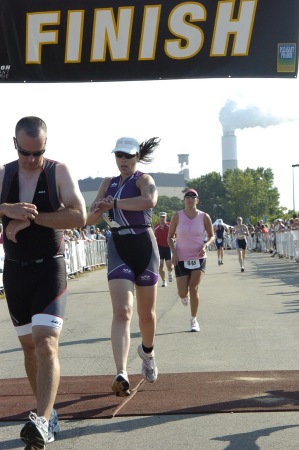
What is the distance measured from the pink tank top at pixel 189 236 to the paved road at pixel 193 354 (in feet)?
3.32

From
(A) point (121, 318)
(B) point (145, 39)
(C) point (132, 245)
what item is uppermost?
(B) point (145, 39)

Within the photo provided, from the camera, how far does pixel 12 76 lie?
42.2 feet

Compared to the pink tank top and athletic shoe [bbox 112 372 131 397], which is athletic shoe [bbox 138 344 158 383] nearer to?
athletic shoe [bbox 112 372 131 397]

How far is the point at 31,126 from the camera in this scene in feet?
17.0

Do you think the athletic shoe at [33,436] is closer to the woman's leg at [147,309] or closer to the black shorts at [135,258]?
the black shorts at [135,258]

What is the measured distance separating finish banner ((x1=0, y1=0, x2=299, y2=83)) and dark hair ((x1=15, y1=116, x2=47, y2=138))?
24.8 ft

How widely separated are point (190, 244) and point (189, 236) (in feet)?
0.36

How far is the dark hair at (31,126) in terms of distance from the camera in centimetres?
516

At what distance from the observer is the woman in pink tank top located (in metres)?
11.1

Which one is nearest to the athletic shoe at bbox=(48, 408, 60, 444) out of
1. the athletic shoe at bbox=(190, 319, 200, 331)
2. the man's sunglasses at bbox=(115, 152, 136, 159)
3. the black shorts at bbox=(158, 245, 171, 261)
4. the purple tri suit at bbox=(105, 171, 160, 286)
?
the purple tri suit at bbox=(105, 171, 160, 286)

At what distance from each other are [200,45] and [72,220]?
309 inches

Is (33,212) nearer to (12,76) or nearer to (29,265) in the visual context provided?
(29,265)

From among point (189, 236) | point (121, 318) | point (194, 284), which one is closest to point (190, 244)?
point (189, 236)

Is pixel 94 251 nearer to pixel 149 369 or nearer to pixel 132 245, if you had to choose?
pixel 149 369
